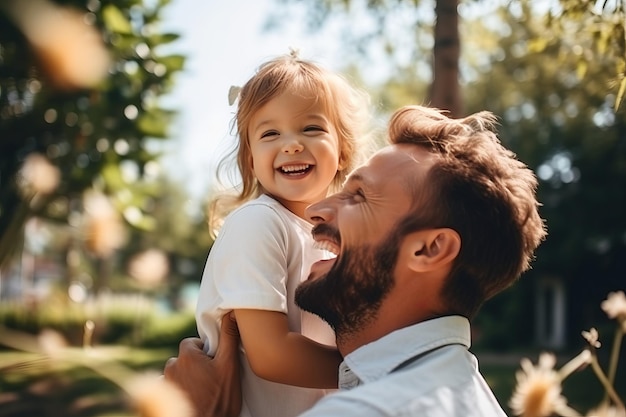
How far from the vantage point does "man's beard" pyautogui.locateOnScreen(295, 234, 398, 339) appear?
82.3 inches

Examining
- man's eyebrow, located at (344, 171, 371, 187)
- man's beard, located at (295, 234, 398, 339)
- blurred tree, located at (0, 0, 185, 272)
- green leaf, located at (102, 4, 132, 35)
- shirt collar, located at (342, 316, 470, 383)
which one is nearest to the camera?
shirt collar, located at (342, 316, 470, 383)

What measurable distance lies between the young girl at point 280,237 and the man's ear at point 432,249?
1.50ft

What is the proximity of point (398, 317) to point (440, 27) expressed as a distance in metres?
4.49

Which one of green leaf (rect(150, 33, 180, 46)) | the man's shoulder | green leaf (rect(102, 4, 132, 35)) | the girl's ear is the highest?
green leaf (rect(102, 4, 132, 35))

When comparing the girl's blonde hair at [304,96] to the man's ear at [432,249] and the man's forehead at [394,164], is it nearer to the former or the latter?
the man's forehead at [394,164]

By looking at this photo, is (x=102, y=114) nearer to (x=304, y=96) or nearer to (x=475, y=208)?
(x=304, y=96)

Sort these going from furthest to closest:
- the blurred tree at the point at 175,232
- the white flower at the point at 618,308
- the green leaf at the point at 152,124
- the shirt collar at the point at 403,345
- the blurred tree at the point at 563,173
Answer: the blurred tree at the point at 175,232 < the blurred tree at the point at 563,173 < the green leaf at the point at 152,124 < the white flower at the point at 618,308 < the shirt collar at the point at 403,345

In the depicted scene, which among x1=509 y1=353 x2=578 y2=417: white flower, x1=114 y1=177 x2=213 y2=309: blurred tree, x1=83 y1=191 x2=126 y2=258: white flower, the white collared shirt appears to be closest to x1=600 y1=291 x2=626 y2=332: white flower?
x1=509 y1=353 x2=578 y2=417: white flower

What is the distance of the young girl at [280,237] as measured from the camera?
2336 millimetres

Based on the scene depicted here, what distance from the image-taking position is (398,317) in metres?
2.10

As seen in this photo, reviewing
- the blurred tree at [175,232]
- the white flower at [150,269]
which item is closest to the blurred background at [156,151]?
the white flower at [150,269]

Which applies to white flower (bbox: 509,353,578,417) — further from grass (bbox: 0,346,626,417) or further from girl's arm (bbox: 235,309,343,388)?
grass (bbox: 0,346,626,417)

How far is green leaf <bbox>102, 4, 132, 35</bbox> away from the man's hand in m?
5.73

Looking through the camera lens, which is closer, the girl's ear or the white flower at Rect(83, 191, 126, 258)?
the white flower at Rect(83, 191, 126, 258)
